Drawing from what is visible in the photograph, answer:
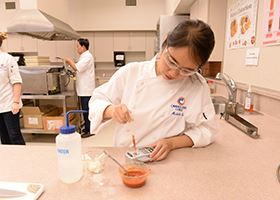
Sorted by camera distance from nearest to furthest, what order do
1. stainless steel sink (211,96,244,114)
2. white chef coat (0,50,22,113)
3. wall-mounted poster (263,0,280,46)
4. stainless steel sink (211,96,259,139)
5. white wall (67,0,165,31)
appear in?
stainless steel sink (211,96,259,139), wall-mounted poster (263,0,280,46), stainless steel sink (211,96,244,114), white chef coat (0,50,22,113), white wall (67,0,165,31)

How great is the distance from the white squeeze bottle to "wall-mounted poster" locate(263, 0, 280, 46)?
1.27m

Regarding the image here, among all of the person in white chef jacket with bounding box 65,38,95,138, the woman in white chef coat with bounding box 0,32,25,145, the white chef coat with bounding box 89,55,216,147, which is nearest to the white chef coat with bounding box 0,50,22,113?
the woman in white chef coat with bounding box 0,32,25,145

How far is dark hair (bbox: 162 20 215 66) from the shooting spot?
719 mm

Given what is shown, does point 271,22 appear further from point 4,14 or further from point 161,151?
point 4,14

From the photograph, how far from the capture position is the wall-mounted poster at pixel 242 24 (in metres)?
1.57

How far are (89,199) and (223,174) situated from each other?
0.40 m

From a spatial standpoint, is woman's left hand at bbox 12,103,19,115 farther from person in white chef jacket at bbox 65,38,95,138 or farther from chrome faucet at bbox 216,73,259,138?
chrome faucet at bbox 216,73,259,138

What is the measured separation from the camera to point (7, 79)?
81.1 inches

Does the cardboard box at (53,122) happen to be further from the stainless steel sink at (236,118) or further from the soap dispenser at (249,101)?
the soap dispenser at (249,101)

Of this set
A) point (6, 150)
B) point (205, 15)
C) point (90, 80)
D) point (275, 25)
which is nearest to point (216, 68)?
point (205, 15)

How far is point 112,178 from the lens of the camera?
2.07 ft

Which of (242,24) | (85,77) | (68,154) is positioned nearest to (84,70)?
(85,77)

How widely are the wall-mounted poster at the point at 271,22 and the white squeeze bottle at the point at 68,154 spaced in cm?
127

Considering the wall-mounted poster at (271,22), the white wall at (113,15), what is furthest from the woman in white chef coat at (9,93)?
the white wall at (113,15)
